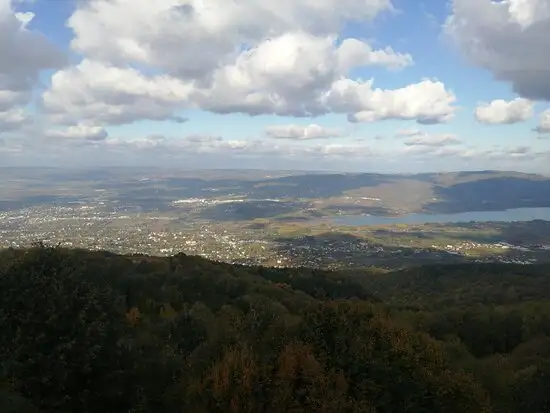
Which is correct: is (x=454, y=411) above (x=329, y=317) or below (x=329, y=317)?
below

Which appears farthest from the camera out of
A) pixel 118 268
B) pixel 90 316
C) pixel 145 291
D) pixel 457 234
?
pixel 457 234

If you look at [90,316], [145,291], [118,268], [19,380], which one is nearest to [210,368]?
[90,316]

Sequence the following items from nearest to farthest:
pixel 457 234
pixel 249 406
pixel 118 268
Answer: pixel 249 406 → pixel 118 268 → pixel 457 234

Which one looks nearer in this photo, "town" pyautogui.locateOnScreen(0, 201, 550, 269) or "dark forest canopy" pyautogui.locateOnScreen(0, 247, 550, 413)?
"dark forest canopy" pyautogui.locateOnScreen(0, 247, 550, 413)

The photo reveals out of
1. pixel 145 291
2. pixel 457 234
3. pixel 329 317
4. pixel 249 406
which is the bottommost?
pixel 457 234

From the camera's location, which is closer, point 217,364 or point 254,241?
point 217,364

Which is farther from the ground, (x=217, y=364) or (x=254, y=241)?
(x=217, y=364)

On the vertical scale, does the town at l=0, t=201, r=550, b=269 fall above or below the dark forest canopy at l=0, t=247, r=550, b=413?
below

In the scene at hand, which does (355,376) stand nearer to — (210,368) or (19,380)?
(210,368)

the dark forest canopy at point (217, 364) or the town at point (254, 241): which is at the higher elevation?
the dark forest canopy at point (217, 364)

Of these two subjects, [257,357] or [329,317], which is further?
[329,317]

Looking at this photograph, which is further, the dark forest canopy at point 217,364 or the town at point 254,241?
the town at point 254,241
